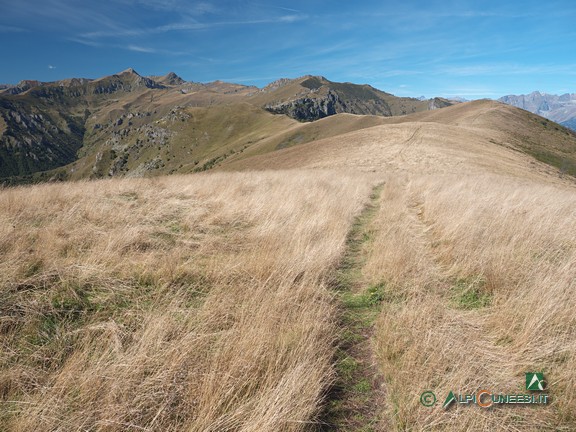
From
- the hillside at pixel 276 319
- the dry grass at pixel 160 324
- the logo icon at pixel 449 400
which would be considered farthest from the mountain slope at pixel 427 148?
the logo icon at pixel 449 400

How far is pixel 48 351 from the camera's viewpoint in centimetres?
319

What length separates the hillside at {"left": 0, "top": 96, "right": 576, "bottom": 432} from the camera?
2615 mm

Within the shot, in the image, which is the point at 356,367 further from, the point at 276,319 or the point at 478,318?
the point at 478,318

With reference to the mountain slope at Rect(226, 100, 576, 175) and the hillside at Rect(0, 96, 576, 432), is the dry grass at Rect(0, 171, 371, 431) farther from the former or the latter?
the mountain slope at Rect(226, 100, 576, 175)

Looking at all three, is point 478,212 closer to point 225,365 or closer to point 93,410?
point 225,365

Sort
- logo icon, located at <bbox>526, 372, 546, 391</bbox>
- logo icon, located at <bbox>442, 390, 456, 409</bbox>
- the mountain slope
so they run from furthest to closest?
the mountain slope < logo icon, located at <bbox>526, 372, 546, 391</bbox> < logo icon, located at <bbox>442, 390, 456, 409</bbox>

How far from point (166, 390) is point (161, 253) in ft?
11.7

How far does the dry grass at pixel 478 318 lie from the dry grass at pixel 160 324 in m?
0.92

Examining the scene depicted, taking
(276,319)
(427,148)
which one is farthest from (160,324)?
(427,148)

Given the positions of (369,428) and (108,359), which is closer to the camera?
(369,428)

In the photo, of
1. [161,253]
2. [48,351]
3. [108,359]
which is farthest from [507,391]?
[161,253]

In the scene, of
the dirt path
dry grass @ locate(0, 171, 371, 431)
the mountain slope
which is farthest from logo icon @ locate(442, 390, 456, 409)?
the mountain slope

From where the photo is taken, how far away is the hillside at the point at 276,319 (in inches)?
103

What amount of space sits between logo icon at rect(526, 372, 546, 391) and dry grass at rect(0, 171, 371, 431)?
1.99 meters
